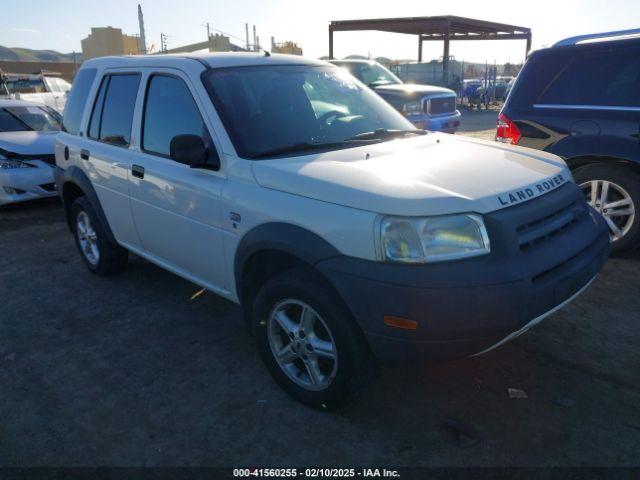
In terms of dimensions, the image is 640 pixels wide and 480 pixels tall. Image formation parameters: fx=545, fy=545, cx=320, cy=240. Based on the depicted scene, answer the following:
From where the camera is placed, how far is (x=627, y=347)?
11.8 feet

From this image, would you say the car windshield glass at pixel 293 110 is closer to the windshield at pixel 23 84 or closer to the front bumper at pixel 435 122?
the front bumper at pixel 435 122

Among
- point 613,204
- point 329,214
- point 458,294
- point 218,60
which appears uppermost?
point 218,60

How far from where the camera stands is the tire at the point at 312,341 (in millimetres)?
2680

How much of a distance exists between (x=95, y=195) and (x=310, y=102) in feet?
7.18

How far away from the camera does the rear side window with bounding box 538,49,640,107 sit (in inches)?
188

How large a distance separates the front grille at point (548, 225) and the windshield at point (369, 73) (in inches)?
347

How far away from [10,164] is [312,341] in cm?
656

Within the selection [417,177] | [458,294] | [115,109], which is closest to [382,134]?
[417,177]

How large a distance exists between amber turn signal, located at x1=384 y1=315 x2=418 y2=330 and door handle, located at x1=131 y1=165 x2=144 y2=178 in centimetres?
230

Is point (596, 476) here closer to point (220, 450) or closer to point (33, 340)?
point (220, 450)

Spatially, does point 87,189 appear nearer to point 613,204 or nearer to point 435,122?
point 613,204

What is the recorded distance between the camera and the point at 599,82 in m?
4.93

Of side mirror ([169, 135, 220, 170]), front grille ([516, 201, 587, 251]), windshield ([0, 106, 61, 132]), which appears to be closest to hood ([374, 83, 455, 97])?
windshield ([0, 106, 61, 132])

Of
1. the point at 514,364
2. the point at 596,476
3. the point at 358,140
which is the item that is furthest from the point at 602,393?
the point at 358,140
